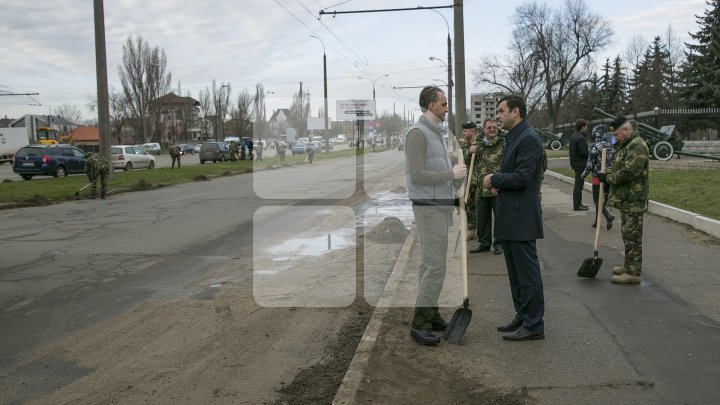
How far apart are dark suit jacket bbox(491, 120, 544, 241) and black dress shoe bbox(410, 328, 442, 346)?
37.6 inches

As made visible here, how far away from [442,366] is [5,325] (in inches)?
159

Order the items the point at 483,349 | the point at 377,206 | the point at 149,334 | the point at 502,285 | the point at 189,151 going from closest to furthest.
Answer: the point at 483,349 → the point at 149,334 → the point at 502,285 → the point at 377,206 → the point at 189,151

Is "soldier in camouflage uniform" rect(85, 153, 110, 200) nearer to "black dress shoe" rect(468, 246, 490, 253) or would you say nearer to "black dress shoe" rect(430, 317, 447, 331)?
"black dress shoe" rect(468, 246, 490, 253)

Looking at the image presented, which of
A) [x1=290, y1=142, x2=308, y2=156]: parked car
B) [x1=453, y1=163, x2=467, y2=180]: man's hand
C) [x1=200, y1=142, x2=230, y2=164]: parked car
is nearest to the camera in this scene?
[x1=453, y1=163, x2=467, y2=180]: man's hand

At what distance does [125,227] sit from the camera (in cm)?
1131

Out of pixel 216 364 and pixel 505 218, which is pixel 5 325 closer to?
pixel 216 364

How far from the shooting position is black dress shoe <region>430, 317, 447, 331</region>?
4926 mm

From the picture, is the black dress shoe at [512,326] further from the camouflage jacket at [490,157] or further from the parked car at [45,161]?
the parked car at [45,161]

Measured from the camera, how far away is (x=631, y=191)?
254 inches

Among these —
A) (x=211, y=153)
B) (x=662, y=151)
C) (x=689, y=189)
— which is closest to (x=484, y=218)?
(x=689, y=189)

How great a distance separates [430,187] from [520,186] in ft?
2.29

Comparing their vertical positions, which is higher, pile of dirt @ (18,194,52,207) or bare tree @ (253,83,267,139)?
bare tree @ (253,83,267,139)

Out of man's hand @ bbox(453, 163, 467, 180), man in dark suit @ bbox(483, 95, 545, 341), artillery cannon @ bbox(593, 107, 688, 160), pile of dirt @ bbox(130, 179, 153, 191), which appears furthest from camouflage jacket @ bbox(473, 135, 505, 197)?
artillery cannon @ bbox(593, 107, 688, 160)

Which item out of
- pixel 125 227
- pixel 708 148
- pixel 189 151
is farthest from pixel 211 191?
pixel 189 151
